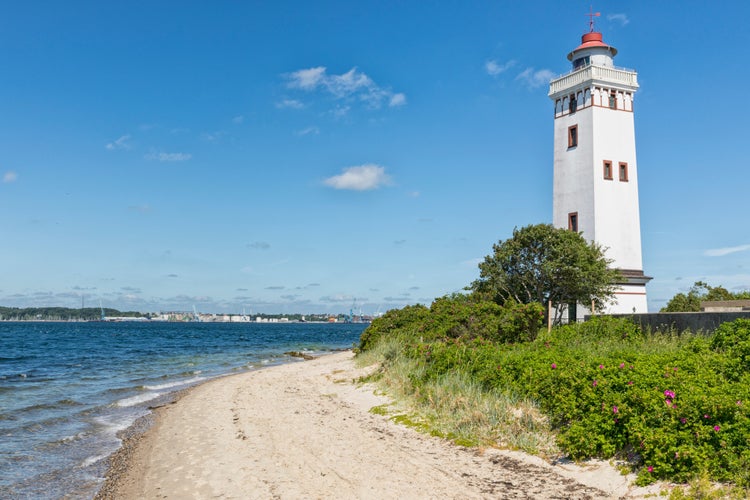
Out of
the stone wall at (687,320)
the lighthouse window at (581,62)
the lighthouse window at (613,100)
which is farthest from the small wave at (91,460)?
the lighthouse window at (581,62)

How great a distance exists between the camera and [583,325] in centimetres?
1898

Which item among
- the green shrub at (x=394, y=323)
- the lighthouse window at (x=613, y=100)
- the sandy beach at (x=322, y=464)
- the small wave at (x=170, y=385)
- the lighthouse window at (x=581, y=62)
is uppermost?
Result: the lighthouse window at (x=581, y=62)

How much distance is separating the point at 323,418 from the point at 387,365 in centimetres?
522

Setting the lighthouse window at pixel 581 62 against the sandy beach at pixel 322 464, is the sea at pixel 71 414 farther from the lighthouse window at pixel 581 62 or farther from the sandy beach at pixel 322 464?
the lighthouse window at pixel 581 62

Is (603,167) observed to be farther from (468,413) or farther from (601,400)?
(601,400)

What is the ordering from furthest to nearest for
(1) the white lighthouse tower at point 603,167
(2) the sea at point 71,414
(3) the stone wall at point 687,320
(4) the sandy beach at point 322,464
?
1. (1) the white lighthouse tower at point 603,167
2. (3) the stone wall at point 687,320
3. (2) the sea at point 71,414
4. (4) the sandy beach at point 322,464

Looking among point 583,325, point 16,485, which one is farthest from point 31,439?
point 583,325

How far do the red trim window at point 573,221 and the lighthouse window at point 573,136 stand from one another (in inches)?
167

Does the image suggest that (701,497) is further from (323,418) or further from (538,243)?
(538,243)

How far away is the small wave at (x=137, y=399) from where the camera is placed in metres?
20.1

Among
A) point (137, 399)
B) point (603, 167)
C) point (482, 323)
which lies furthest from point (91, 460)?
point (603, 167)

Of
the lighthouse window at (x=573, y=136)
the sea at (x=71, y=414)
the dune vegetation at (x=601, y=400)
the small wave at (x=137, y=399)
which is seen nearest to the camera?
the dune vegetation at (x=601, y=400)

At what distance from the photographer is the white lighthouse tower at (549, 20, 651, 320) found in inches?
1277

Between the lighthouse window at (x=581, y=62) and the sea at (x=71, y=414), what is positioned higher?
the lighthouse window at (x=581, y=62)
